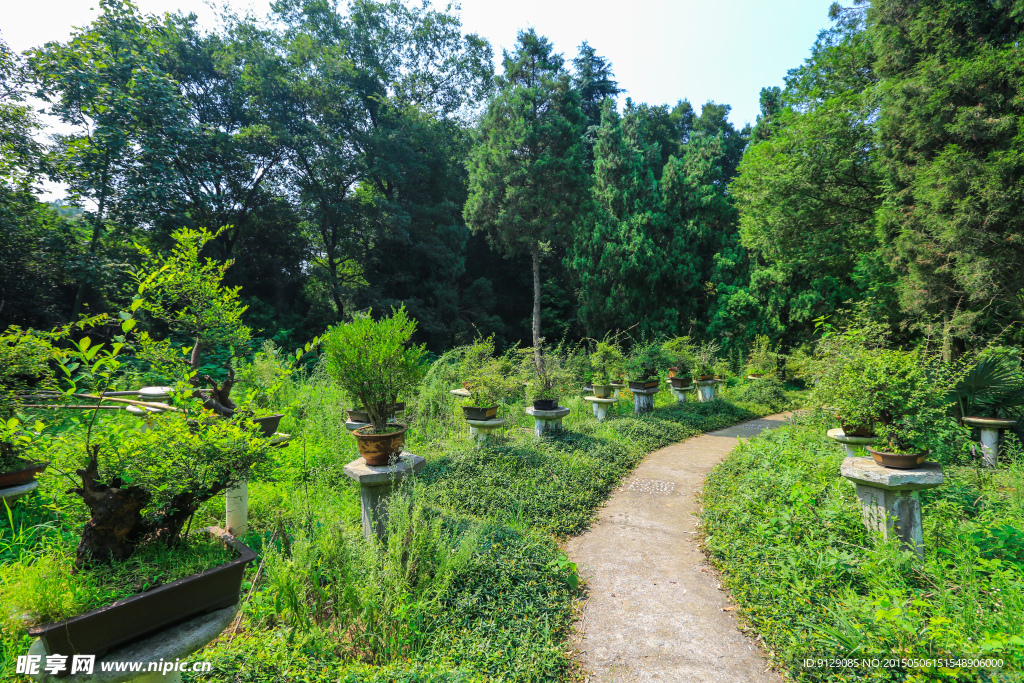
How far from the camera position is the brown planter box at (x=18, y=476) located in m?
2.96

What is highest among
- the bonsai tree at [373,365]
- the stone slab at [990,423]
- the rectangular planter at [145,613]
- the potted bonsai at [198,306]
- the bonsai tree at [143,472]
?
the potted bonsai at [198,306]

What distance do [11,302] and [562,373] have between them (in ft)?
35.4

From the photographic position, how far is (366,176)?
14.1 m

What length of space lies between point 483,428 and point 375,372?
2616 millimetres

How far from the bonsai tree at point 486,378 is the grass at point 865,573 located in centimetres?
294

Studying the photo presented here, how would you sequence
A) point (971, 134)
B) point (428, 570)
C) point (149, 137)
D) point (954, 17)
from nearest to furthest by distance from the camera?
1. point (428, 570)
2. point (971, 134)
3. point (954, 17)
4. point (149, 137)

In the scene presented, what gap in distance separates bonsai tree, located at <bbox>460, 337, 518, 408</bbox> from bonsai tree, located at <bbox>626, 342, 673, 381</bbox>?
129 inches

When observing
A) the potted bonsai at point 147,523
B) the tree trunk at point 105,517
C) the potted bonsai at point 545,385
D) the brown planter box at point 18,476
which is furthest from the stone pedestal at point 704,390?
the brown planter box at point 18,476

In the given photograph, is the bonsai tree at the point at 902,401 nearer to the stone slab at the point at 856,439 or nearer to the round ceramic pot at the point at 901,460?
the round ceramic pot at the point at 901,460

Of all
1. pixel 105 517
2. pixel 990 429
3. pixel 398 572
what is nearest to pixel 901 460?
pixel 398 572

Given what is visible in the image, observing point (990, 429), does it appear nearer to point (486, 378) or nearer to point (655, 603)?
point (655, 603)

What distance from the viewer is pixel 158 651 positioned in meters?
1.54

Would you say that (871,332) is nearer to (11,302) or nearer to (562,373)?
(562,373)

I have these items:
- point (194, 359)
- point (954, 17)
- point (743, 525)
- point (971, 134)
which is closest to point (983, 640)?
point (743, 525)
